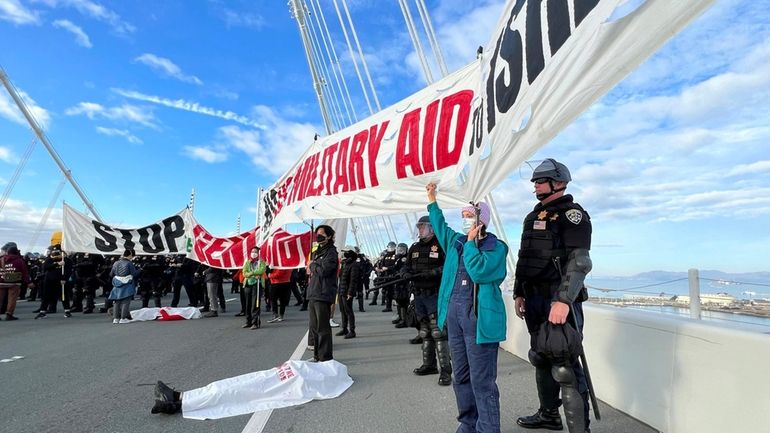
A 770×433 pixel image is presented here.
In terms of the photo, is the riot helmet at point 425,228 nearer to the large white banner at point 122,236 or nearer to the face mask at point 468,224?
the face mask at point 468,224

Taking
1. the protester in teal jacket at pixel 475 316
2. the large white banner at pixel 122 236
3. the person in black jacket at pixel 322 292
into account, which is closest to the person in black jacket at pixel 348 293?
the person in black jacket at pixel 322 292

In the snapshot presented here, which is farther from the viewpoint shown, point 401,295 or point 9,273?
point 9,273

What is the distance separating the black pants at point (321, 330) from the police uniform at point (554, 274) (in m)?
3.15

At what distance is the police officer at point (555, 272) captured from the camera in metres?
2.86

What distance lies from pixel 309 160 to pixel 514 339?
4.31 meters

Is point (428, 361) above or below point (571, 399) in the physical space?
below

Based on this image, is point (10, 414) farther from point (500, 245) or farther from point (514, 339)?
point (514, 339)

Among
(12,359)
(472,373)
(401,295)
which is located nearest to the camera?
(472,373)

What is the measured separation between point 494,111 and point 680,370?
235 centimetres

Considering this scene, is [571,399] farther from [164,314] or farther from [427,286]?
[164,314]

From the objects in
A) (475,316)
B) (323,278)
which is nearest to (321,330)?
(323,278)

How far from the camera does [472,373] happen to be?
3.07 metres

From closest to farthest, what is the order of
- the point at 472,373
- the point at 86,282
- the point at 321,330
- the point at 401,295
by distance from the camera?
1. the point at 472,373
2. the point at 321,330
3. the point at 401,295
4. the point at 86,282

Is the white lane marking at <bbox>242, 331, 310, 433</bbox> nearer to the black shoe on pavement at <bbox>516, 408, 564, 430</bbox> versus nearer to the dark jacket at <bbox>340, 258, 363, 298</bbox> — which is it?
the black shoe on pavement at <bbox>516, 408, 564, 430</bbox>
